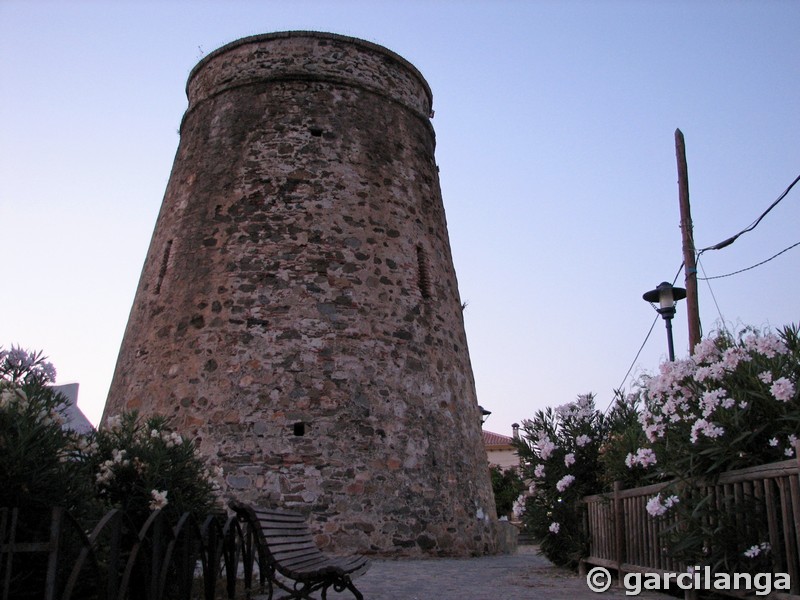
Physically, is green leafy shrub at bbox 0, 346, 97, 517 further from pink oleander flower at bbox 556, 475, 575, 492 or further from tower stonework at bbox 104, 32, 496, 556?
tower stonework at bbox 104, 32, 496, 556

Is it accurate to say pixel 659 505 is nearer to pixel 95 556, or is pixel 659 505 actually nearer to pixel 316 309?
pixel 95 556

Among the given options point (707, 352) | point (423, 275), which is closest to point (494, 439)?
point (423, 275)

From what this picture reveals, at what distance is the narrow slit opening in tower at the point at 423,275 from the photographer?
10.8 m

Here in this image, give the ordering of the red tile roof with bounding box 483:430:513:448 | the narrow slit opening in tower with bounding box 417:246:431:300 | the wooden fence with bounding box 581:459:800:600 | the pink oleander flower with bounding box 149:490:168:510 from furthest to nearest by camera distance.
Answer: the red tile roof with bounding box 483:430:513:448
the narrow slit opening in tower with bounding box 417:246:431:300
the pink oleander flower with bounding box 149:490:168:510
the wooden fence with bounding box 581:459:800:600

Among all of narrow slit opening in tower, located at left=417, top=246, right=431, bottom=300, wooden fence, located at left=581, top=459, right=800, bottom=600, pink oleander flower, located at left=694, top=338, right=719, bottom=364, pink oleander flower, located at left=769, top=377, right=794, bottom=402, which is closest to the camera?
wooden fence, located at left=581, top=459, right=800, bottom=600

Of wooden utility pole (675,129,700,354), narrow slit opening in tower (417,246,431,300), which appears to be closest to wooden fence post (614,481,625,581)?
wooden utility pole (675,129,700,354)

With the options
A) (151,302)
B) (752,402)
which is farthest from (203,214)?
(752,402)

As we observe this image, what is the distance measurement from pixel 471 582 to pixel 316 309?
418 centimetres

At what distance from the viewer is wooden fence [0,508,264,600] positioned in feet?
9.41

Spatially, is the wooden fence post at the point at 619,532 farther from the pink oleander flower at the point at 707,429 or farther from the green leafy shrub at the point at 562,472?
the pink oleander flower at the point at 707,429

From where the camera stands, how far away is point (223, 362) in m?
9.54

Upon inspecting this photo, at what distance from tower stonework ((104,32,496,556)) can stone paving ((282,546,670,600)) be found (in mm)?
838

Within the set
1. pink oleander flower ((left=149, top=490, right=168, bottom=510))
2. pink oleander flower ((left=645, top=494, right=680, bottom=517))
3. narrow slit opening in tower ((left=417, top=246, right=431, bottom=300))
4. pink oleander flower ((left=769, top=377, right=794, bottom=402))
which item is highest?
narrow slit opening in tower ((left=417, top=246, right=431, bottom=300))

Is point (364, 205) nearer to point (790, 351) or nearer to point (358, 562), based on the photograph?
point (358, 562)
